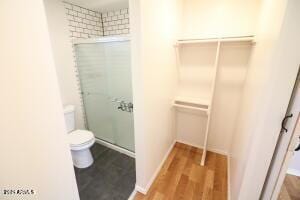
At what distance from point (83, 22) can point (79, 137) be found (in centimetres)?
184

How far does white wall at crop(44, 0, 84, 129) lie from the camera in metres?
2.00

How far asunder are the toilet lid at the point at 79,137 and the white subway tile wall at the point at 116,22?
1.83m

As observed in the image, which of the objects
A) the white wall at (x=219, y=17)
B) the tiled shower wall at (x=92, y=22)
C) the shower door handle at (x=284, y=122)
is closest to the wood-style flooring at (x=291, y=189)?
the shower door handle at (x=284, y=122)

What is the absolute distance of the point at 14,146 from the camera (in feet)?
1.81

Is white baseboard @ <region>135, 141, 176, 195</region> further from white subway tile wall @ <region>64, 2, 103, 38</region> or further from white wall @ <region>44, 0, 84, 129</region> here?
white subway tile wall @ <region>64, 2, 103, 38</region>

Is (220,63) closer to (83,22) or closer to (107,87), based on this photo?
(107,87)

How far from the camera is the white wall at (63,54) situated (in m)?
2.00

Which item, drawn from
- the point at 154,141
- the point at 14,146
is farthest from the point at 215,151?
the point at 14,146

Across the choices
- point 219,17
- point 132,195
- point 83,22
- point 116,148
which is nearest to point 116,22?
point 83,22

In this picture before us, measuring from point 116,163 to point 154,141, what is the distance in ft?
2.56

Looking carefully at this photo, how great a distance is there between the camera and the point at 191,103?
2.27m

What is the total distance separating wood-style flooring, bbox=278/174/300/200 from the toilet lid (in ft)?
7.74

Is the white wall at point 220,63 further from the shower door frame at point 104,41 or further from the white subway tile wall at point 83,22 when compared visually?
the white subway tile wall at point 83,22

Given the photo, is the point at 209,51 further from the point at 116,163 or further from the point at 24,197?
the point at 24,197
